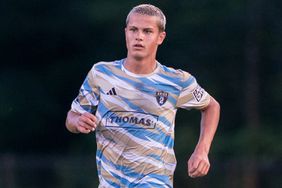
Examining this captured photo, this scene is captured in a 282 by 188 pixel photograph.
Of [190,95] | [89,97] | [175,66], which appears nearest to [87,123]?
[89,97]

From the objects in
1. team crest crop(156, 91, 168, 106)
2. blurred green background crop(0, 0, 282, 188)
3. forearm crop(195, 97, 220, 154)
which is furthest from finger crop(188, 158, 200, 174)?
blurred green background crop(0, 0, 282, 188)

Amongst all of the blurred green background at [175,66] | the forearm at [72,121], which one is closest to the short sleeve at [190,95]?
the forearm at [72,121]

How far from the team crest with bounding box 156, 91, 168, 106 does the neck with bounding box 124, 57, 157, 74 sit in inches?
5.4

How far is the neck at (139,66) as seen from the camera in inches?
260

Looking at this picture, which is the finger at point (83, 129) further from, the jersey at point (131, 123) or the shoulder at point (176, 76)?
the shoulder at point (176, 76)

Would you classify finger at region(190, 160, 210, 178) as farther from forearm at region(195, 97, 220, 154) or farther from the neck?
the neck

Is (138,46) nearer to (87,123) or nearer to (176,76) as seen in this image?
(176,76)

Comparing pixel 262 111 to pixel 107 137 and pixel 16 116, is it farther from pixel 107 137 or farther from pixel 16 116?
pixel 107 137

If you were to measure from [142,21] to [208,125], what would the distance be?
750 millimetres

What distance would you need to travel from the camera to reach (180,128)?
15.3 metres

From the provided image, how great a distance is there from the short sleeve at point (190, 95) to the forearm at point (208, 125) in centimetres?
10

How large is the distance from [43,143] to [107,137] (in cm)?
1023

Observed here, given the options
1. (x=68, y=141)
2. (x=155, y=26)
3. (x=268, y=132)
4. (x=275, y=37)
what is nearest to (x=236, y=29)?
(x=275, y=37)

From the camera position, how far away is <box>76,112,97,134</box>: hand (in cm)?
620
